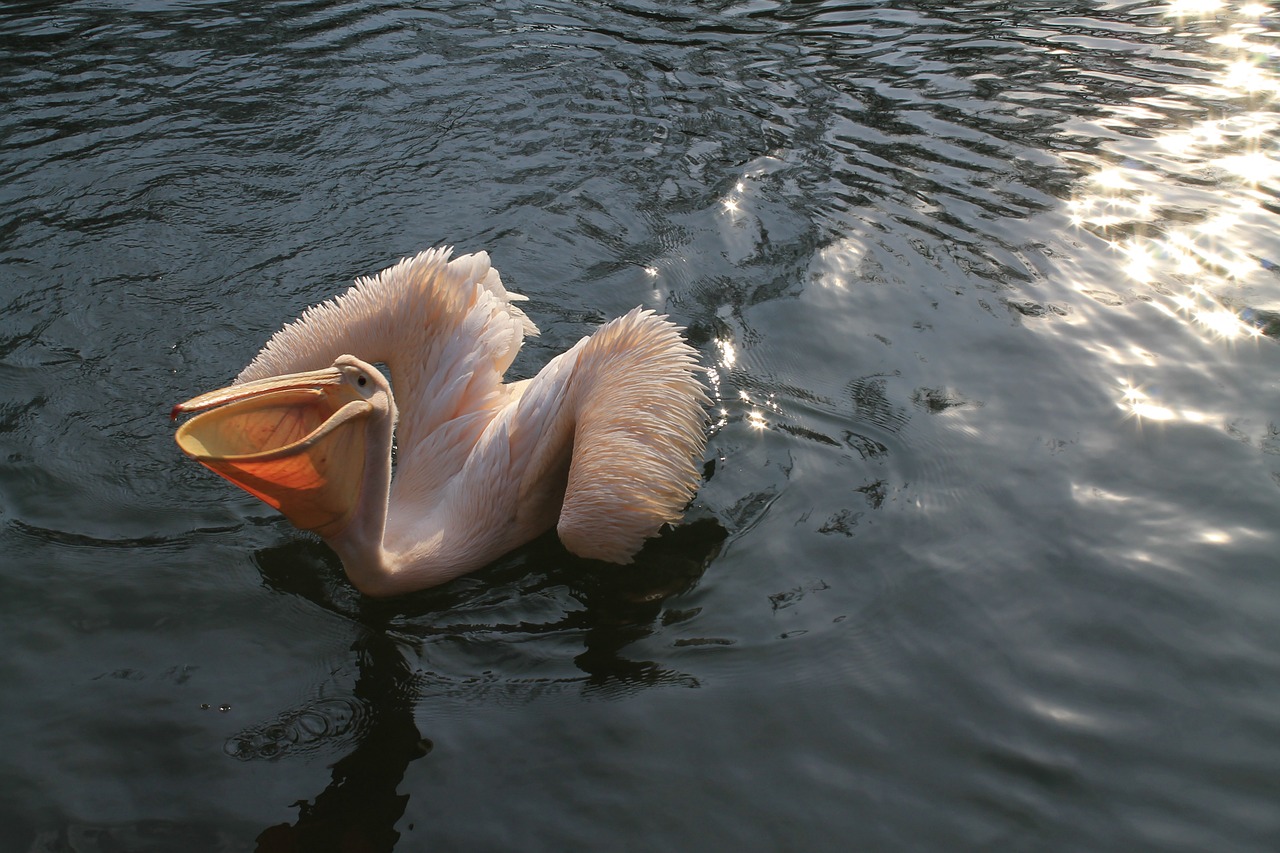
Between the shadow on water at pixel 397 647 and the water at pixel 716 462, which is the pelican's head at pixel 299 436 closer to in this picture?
the shadow on water at pixel 397 647

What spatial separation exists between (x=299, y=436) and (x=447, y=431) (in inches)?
39.0

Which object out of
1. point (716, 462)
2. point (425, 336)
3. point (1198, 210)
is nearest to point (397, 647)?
point (425, 336)

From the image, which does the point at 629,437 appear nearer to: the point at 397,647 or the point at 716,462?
the point at 716,462

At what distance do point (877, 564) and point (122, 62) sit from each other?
8.09m

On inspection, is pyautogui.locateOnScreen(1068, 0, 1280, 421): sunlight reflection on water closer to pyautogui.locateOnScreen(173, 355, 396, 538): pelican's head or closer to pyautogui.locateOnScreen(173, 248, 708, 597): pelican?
pyautogui.locateOnScreen(173, 248, 708, 597): pelican

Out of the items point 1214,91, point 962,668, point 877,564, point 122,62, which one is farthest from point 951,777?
point 122,62

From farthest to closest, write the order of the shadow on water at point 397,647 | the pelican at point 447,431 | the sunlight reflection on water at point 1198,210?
the sunlight reflection on water at point 1198,210 < the pelican at point 447,431 < the shadow on water at point 397,647

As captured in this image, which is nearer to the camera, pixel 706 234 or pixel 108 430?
pixel 108 430

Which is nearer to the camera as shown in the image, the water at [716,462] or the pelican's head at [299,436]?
the water at [716,462]

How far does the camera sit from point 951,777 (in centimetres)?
361

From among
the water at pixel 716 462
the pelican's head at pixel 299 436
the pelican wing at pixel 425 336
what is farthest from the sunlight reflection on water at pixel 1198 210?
the pelican's head at pixel 299 436

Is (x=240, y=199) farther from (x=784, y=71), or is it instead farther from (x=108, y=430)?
(x=784, y=71)

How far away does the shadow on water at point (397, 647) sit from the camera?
11.5 ft

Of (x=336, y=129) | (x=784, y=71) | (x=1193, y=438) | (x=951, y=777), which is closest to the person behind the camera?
(x=951, y=777)
